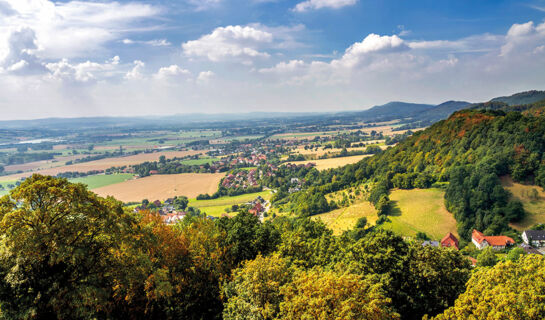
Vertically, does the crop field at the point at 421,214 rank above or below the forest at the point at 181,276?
below

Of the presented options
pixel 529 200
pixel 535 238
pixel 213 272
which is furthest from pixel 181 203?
pixel 529 200

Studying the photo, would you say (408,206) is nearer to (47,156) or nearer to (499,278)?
(499,278)

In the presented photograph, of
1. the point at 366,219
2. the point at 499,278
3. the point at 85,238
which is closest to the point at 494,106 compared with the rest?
the point at 366,219

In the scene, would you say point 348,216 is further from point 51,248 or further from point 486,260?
point 51,248

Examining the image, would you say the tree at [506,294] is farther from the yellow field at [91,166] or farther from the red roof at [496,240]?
the yellow field at [91,166]

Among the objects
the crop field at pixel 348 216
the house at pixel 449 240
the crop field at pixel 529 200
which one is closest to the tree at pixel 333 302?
the house at pixel 449 240

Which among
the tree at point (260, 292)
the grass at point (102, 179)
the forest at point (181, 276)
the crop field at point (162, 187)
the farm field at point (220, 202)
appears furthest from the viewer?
the grass at point (102, 179)
